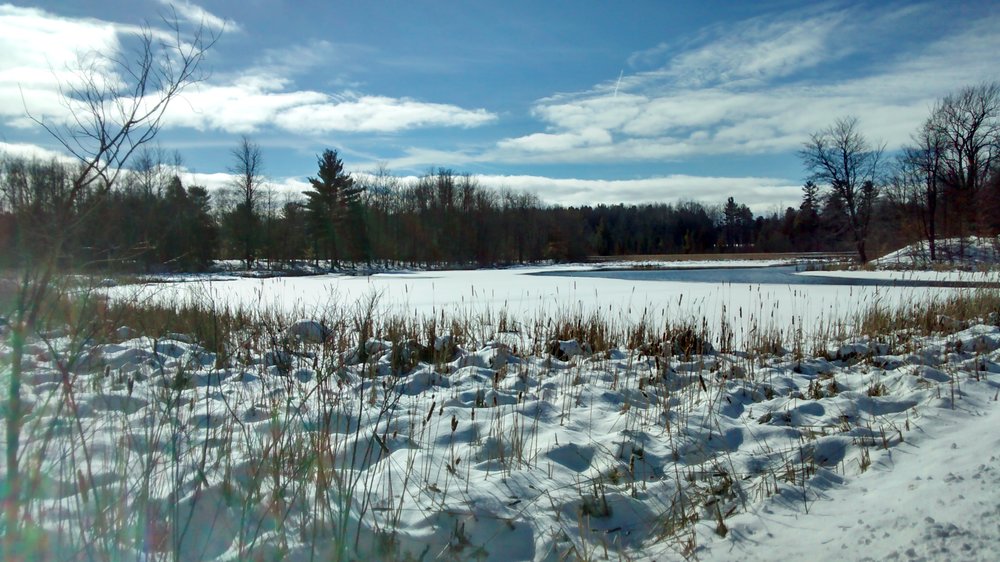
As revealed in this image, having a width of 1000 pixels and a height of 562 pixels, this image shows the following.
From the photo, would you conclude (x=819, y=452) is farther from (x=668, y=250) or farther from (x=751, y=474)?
(x=668, y=250)

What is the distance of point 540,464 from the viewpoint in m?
3.19

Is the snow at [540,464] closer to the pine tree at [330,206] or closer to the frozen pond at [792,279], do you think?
the frozen pond at [792,279]

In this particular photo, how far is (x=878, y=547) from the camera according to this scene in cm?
220

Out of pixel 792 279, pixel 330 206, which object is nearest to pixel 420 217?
pixel 330 206

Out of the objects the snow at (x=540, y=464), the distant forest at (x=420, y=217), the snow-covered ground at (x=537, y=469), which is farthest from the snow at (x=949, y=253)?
the snow-covered ground at (x=537, y=469)

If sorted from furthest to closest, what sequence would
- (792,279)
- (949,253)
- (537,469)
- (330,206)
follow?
(330,206), (949,253), (792,279), (537,469)

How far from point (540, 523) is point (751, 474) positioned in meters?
1.21

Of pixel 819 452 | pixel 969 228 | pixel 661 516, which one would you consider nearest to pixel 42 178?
pixel 661 516

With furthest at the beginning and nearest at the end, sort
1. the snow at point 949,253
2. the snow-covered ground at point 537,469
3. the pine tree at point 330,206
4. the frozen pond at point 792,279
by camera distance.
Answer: the pine tree at point 330,206 → the snow at point 949,253 → the frozen pond at point 792,279 → the snow-covered ground at point 537,469

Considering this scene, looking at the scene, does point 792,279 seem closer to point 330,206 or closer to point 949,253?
point 949,253

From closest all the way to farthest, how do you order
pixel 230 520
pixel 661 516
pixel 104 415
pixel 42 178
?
pixel 230 520 < pixel 661 516 < pixel 42 178 < pixel 104 415

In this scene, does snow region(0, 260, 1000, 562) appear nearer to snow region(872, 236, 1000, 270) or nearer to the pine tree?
snow region(872, 236, 1000, 270)

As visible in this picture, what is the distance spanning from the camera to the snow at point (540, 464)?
2.34m

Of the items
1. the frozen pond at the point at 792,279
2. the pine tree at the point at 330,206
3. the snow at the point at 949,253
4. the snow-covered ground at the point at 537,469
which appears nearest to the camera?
the snow-covered ground at the point at 537,469
